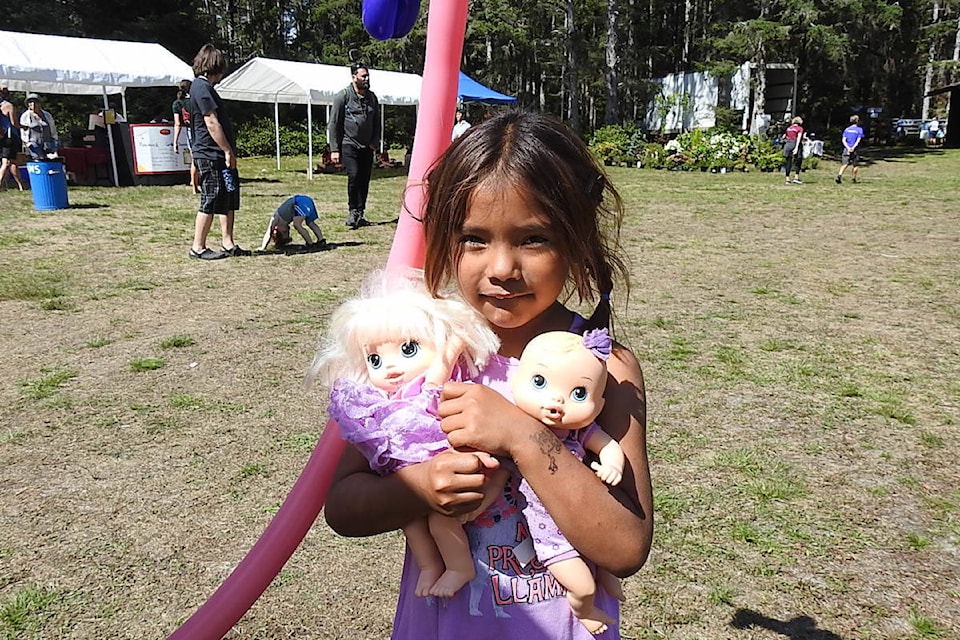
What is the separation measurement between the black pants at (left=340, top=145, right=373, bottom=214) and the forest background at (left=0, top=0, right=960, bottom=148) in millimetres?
9781

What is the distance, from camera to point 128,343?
5.13 metres

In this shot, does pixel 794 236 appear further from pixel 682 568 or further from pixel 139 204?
pixel 139 204

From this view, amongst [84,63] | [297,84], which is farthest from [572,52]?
[84,63]

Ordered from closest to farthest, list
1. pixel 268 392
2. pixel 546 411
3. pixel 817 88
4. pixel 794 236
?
pixel 546 411 < pixel 268 392 < pixel 794 236 < pixel 817 88

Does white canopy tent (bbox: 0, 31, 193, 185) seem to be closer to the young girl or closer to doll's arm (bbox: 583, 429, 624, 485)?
the young girl

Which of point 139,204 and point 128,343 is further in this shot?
point 139,204

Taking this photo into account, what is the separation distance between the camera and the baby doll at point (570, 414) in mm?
1009

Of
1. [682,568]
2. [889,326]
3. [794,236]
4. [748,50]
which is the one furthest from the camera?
[748,50]

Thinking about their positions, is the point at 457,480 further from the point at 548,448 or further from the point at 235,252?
the point at 235,252

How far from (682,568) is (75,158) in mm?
15393

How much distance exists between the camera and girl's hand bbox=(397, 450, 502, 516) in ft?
3.27

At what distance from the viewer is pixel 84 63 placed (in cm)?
1405

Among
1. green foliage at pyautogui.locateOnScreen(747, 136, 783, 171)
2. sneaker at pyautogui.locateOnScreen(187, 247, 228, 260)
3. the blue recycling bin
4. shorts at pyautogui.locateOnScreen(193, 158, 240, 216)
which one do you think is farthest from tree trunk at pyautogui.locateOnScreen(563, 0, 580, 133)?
shorts at pyautogui.locateOnScreen(193, 158, 240, 216)

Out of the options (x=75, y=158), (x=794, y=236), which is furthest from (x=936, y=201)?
(x=75, y=158)
